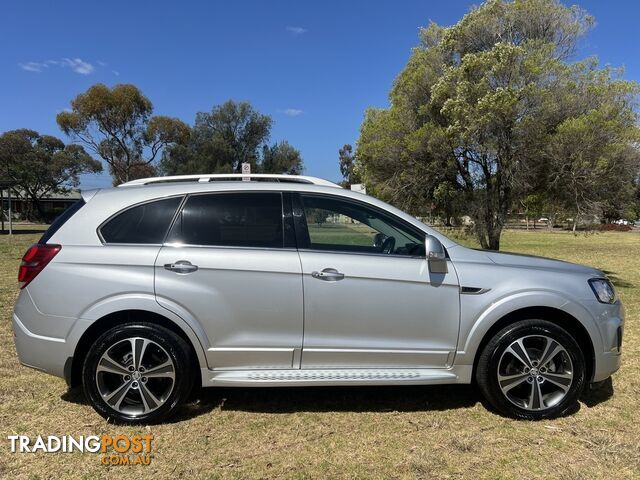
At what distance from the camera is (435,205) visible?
1275cm

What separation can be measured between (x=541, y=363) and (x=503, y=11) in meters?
10.6

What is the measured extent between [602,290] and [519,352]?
2.84 feet

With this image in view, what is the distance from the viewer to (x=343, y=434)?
11.9 ft

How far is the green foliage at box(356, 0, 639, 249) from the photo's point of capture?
34.0 ft

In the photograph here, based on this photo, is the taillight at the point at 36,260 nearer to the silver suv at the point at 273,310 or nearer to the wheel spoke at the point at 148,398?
the silver suv at the point at 273,310

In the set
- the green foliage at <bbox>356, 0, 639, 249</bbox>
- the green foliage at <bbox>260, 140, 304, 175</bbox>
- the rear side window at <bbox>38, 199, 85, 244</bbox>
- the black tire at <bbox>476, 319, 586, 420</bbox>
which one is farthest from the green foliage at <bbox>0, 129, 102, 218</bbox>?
the black tire at <bbox>476, 319, 586, 420</bbox>

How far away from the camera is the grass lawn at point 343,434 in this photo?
3156mm

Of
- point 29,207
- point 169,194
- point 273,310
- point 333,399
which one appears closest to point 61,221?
point 169,194

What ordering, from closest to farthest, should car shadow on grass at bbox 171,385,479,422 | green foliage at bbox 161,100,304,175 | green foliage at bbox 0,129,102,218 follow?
car shadow on grass at bbox 171,385,479,422
green foliage at bbox 0,129,102,218
green foliage at bbox 161,100,304,175

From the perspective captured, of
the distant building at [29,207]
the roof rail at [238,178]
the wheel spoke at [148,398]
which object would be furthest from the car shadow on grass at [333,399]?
the distant building at [29,207]

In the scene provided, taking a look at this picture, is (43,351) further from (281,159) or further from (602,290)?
(281,159)

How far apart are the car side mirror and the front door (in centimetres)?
5

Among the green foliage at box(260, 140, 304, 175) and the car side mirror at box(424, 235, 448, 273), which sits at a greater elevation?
the green foliage at box(260, 140, 304, 175)

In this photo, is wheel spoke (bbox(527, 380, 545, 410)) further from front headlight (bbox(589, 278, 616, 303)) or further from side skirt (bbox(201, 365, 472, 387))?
front headlight (bbox(589, 278, 616, 303))
